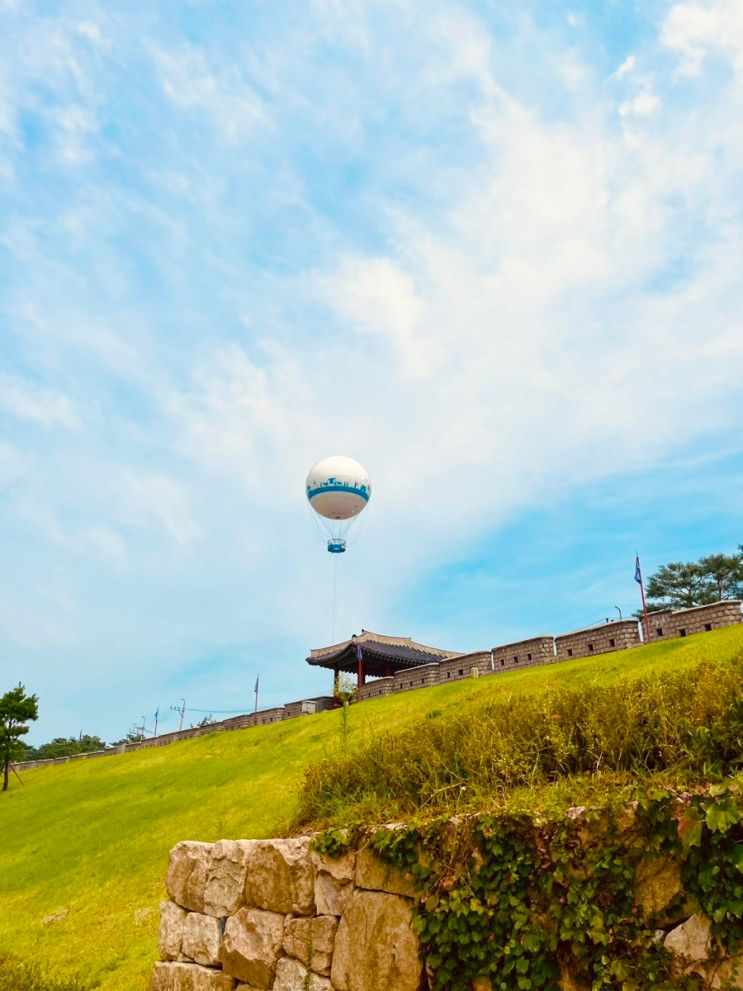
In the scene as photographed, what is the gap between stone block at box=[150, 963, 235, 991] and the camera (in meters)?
6.27

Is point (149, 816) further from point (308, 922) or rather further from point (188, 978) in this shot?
point (308, 922)

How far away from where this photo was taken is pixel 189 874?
22.8 feet

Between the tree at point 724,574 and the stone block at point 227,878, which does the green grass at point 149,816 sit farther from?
the tree at point 724,574

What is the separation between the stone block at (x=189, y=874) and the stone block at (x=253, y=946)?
559 millimetres

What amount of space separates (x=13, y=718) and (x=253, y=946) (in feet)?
124

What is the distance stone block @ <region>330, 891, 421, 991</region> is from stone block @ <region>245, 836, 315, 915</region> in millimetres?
480

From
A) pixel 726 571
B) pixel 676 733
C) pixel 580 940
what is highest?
pixel 726 571

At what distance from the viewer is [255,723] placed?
34531 mm

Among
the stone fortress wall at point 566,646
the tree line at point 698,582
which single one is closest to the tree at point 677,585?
the tree line at point 698,582

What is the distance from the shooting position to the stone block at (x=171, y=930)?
268 inches

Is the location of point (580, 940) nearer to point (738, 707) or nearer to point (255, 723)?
point (738, 707)

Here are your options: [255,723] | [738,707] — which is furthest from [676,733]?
[255,723]

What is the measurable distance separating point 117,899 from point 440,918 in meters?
9.26

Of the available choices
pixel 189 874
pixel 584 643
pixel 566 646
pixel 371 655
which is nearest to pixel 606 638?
pixel 584 643
